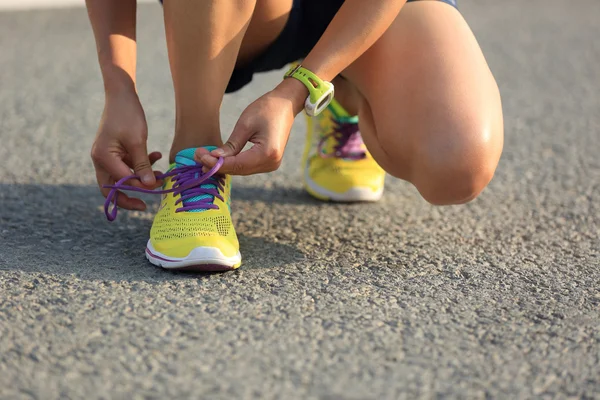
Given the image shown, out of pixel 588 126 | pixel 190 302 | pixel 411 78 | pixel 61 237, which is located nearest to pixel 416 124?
pixel 411 78

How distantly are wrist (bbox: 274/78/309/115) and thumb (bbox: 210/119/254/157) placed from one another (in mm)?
101

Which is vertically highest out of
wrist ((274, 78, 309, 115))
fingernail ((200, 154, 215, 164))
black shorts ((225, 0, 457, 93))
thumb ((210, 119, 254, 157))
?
black shorts ((225, 0, 457, 93))

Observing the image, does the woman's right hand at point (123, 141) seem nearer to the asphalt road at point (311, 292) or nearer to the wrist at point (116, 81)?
the wrist at point (116, 81)

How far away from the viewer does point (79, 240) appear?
5.06 feet

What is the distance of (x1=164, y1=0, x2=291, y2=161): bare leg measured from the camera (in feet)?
4.45

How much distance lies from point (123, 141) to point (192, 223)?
8.0 inches

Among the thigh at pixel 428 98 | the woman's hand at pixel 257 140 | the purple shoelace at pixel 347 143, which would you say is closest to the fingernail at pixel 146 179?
the woman's hand at pixel 257 140

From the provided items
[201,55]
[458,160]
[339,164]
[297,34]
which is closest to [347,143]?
[339,164]

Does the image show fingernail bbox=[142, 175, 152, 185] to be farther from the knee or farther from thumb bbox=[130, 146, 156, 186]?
the knee

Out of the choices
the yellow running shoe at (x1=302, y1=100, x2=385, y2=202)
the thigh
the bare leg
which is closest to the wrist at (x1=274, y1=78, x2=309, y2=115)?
the bare leg

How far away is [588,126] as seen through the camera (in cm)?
256

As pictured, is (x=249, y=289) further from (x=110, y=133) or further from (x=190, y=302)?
(x=110, y=133)

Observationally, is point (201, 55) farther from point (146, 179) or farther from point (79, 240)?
point (79, 240)

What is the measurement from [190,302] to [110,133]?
0.37 meters
